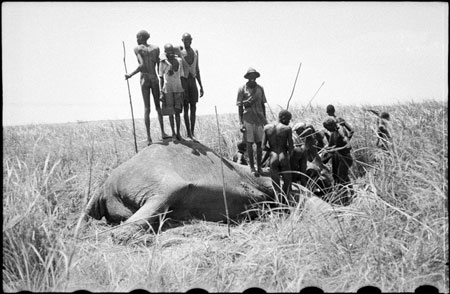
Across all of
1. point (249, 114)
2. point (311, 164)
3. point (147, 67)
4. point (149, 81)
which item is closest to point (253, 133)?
point (249, 114)

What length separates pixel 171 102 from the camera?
604 centimetres

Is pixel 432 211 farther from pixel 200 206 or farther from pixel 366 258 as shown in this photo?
pixel 200 206

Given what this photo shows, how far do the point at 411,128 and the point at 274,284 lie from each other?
2.79m

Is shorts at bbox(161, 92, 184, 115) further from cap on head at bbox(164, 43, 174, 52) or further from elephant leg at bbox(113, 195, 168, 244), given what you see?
elephant leg at bbox(113, 195, 168, 244)

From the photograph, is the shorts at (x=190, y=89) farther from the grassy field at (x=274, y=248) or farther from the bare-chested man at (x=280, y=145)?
the grassy field at (x=274, y=248)

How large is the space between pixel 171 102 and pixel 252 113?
4.15 ft

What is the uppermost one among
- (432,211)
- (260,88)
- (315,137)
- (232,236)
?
(260,88)

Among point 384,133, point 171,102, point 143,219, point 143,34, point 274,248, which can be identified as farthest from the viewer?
point 384,133

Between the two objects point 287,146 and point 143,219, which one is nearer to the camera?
point 143,219

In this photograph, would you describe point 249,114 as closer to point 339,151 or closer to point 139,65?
point 339,151

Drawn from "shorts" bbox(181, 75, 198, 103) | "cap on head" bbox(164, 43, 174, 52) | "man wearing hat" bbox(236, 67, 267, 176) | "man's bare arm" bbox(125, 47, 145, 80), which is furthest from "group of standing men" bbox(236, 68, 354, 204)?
"man's bare arm" bbox(125, 47, 145, 80)

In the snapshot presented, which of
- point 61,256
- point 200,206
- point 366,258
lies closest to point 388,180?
point 366,258

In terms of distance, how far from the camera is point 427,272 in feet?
10.6

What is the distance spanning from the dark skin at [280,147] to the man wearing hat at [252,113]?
650mm
